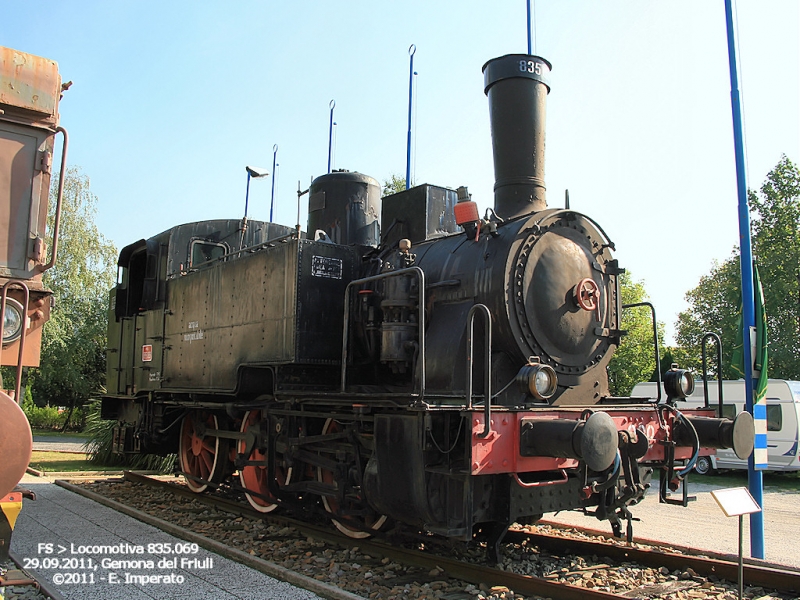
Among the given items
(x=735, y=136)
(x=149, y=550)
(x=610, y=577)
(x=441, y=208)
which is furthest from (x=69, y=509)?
(x=735, y=136)

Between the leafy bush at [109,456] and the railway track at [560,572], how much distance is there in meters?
6.55

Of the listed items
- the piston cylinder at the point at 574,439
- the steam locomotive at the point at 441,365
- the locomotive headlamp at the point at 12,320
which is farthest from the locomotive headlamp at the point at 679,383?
the locomotive headlamp at the point at 12,320

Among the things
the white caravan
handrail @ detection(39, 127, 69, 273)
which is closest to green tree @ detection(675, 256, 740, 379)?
the white caravan

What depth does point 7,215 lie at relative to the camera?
4.21m

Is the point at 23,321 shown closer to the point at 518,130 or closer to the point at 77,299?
the point at 518,130

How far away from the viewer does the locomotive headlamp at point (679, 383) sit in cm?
602

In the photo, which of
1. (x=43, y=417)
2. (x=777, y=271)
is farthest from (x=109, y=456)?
(x=777, y=271)

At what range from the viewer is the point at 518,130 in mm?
6160

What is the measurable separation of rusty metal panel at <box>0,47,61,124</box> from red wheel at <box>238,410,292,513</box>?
12.9 ft

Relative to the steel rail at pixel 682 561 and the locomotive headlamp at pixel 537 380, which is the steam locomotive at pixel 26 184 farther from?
the steel rail at pixel 682 561

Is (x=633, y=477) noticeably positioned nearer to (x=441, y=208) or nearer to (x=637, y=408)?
(x=637, y=408)

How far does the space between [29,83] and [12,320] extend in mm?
1516

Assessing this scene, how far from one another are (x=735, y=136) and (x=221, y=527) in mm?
6613

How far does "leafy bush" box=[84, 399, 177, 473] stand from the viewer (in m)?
12.2
